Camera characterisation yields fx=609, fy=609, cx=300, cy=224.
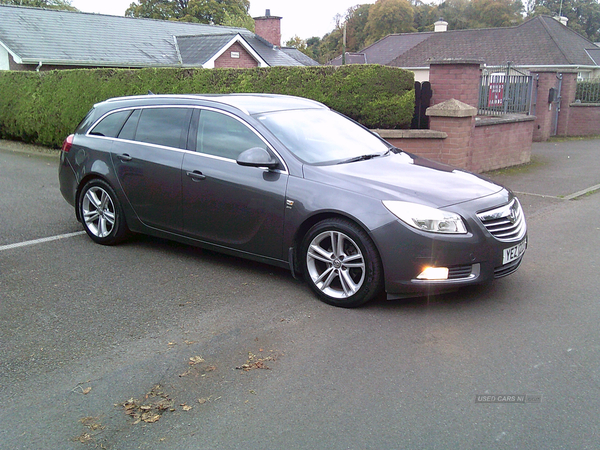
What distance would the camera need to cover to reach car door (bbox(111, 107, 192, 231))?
608cm

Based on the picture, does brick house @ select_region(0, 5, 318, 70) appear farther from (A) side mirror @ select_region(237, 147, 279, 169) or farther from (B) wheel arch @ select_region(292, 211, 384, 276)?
(B) wheel arch @ select_region(292, 211, 384, 276)

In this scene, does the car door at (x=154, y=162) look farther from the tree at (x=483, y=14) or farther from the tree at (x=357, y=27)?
the tree at (x=357, y=27)

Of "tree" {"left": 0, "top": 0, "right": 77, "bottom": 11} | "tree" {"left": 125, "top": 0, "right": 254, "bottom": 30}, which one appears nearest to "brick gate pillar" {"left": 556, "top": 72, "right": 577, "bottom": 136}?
"tree" {"left": 125, "top": 0, "right": 254, "bottom": 30}

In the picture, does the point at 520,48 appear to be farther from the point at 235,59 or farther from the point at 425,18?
the point at 425,18

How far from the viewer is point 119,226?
21.9ft

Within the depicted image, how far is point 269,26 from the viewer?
140 ft

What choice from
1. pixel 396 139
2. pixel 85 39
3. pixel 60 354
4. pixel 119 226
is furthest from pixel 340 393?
pixel 85 39

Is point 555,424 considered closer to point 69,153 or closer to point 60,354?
point 60,354

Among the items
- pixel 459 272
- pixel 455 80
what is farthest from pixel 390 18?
pixel 459 272

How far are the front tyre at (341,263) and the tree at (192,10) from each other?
6706cm

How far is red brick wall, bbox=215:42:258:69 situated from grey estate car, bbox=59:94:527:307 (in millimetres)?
24777

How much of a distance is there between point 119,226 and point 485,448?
4.75m

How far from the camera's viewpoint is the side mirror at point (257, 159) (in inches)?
209

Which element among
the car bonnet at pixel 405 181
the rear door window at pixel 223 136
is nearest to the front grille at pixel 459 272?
the car bonnet at pixel 405 181
